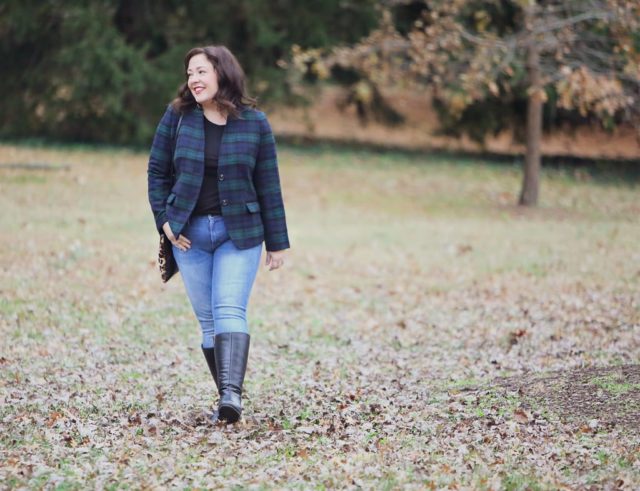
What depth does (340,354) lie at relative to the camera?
8664 millimetres

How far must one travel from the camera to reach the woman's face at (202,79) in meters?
5.56

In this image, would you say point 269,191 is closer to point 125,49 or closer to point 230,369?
point 230,369

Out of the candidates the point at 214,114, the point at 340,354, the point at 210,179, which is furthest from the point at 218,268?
the point at 340,354

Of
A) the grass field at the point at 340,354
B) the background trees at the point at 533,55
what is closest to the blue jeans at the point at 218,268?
the grass field at the point at 340,354

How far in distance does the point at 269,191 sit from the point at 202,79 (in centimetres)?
74

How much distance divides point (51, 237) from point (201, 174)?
8.55 m

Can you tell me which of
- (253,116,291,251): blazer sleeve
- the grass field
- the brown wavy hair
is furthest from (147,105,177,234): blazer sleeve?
the grass field

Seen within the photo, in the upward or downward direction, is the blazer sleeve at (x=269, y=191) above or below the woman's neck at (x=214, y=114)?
below

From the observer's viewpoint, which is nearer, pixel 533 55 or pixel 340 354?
pixel 340 354

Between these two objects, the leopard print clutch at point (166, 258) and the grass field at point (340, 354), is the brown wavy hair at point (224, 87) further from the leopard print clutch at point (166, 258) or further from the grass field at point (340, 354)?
the grass field at point (340, 354)

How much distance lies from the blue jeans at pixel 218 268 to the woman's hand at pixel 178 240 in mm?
24

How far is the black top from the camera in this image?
18.5 ft

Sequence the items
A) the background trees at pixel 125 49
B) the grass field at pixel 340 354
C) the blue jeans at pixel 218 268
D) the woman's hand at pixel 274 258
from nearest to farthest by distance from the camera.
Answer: the grass field at pixel 340 354
the blue jeans at pixel 218 268
the woman's hand at pixel 274 258
the background trees at pixel 125 49

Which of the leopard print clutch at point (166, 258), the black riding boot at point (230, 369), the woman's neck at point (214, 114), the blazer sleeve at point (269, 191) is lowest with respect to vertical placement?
the black riding boot at point (230, 369)
